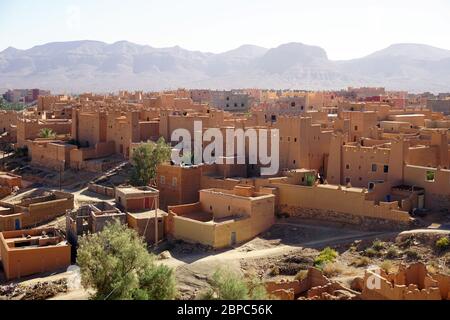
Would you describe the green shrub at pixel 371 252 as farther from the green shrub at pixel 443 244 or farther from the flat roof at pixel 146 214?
the flat roof at pixel 146 214

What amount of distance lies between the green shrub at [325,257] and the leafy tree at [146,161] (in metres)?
11.7

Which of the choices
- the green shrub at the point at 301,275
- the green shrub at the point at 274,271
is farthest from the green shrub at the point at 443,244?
the green shrub at the point at 274,271

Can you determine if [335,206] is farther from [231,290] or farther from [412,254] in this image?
[231,290]

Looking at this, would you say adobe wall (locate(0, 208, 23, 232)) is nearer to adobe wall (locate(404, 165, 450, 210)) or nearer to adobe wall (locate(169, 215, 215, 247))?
adobe wall (locate(169, 215, 215, 247))

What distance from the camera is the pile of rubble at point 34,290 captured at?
20766mm

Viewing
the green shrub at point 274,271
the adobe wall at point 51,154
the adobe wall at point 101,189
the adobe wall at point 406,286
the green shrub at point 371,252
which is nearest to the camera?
the adobe wall at point 406,286

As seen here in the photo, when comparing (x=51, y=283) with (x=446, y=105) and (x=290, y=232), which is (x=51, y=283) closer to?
(x=290, y=232)

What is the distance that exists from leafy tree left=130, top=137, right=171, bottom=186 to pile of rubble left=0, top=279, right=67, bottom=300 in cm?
1035

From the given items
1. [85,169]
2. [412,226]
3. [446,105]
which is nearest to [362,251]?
[412,226]

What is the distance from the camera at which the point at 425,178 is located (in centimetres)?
2550

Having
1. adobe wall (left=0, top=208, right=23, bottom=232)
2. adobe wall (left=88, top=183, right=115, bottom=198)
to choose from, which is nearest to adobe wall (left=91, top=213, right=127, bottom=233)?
adobe wall (left=0, top=208, right=23, bottom=232)

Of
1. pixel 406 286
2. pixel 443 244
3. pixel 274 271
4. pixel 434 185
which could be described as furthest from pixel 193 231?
pixel 406 286

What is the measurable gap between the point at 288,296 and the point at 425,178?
1027 cm

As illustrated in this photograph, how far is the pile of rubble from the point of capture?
68.1 ft
